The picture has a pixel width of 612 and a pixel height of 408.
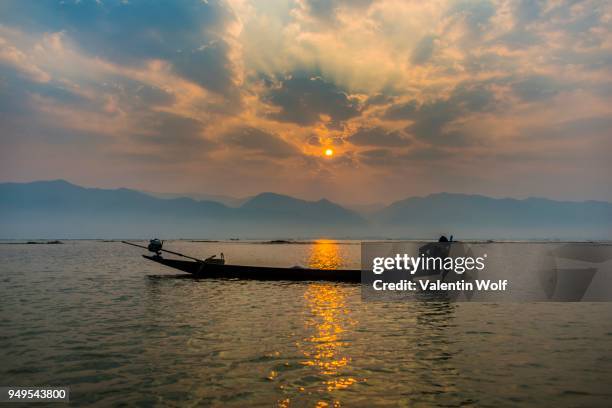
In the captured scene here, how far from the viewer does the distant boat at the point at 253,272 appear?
3998cm

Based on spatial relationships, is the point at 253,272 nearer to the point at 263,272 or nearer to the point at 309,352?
the point at 263,272

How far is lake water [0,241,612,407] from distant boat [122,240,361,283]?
42.1 feet

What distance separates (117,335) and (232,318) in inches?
218

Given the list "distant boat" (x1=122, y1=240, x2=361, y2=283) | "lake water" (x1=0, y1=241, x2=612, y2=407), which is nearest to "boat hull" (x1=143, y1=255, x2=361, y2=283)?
"distant boat" (x1=122, y1=240, x2=361, y2=283)

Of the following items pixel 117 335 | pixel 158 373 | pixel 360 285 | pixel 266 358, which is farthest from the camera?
pixel 360 285

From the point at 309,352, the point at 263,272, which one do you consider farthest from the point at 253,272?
the point at 309,352

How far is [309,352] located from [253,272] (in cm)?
2807

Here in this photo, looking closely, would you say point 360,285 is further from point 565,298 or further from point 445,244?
point 565,298

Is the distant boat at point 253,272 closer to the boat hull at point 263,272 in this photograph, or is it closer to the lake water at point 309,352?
the boat hull at point 263,272

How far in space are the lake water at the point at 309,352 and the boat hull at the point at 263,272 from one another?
12.8 metres

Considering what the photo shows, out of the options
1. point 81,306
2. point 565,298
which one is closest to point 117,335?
point 81,306

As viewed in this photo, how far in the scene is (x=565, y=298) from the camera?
30969mm

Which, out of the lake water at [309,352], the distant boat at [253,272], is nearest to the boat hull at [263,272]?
the distant boat at [253,272]

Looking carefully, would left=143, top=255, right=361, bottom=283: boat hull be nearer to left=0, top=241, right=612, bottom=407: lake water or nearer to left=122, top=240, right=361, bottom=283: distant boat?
left=122, top=240, right=361, bottom=283: distant boat
